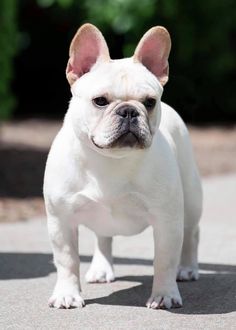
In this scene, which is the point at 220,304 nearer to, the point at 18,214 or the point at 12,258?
the point at 12,258

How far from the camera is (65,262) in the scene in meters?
4.96

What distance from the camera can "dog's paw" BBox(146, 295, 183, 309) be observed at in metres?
4.87

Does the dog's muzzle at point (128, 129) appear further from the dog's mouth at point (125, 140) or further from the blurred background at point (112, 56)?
the blurred background at point (112, 56)

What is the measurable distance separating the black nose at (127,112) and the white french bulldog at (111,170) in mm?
20

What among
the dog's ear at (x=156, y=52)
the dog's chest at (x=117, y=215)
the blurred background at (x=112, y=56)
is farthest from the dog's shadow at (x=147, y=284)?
the blurred background at (x=112, y=56)

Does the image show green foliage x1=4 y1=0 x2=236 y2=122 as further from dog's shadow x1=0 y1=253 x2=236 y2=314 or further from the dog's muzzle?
the dog's muzzle

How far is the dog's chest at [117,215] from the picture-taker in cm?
477

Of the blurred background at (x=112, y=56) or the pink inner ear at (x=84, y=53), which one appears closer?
the pink inner ear at (x=84, y=53)

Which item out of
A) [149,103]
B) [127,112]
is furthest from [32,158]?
[127,112]

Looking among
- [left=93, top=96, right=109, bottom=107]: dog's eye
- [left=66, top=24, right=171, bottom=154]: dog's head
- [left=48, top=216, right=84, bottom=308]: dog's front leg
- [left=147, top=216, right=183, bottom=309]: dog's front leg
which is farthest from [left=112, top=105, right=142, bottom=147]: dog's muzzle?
[left=48, top=216, right=84, bottom=308]: dog's front leg

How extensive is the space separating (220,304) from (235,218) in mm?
3483

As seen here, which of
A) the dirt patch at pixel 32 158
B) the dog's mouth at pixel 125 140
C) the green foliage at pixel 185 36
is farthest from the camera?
the green foliage at pixel 185 36

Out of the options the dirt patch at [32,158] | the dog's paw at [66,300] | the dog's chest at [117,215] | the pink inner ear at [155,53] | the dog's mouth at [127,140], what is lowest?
the dirt patch at [32,158]

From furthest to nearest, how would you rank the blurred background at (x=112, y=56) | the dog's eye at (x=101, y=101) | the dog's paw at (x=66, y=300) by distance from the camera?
the blurred background at (x=112, y=56) → the dog's paw at (x=66, y=300) → the dog's eye at (x=101, y=101)
